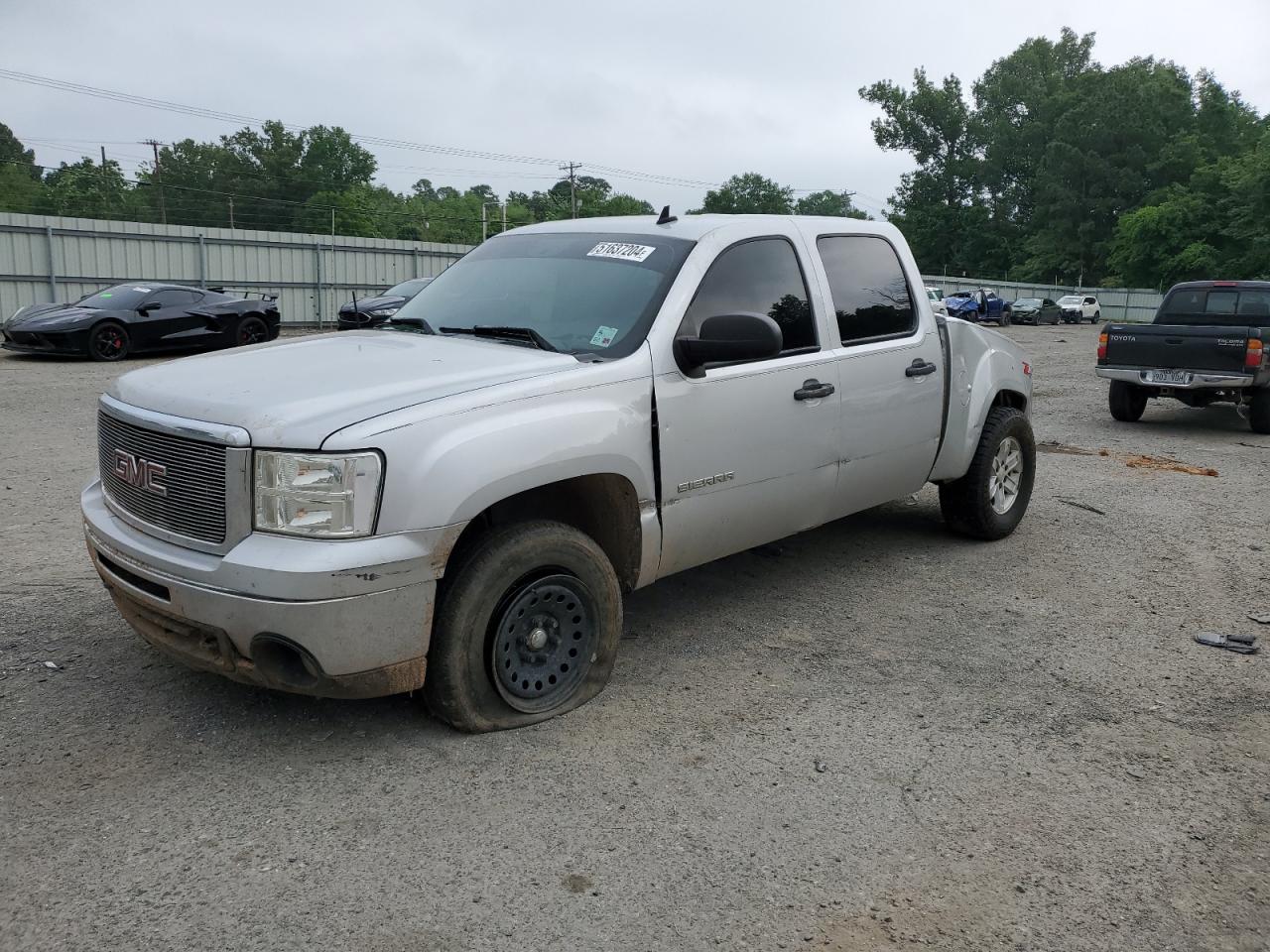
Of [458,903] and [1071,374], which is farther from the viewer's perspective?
[1071,374]

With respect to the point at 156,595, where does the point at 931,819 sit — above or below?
below

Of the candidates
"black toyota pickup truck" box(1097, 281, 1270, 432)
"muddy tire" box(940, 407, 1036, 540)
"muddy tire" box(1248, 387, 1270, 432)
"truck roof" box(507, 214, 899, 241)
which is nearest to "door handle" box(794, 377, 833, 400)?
"truck roof" box(507, 214, 899, 241)

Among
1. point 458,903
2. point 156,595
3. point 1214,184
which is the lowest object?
point 458,903

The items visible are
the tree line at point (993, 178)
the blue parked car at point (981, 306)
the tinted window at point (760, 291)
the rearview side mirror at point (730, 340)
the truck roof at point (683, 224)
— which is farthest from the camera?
the tree line at point (993, 178)

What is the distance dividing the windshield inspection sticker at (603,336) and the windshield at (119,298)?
15001 mm

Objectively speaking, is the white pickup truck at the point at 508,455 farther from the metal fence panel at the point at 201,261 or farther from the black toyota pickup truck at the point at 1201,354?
the metal fence panel at the point at 201,261

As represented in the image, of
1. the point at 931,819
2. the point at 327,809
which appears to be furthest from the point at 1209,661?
the point at 327,809

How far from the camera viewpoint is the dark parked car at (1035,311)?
45.6 meters

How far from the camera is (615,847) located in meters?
3.07

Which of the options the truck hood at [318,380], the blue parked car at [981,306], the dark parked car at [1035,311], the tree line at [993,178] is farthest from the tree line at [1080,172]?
the truck hood at [318,380]

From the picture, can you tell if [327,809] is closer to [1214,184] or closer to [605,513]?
[605,513]

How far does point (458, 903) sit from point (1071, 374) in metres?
18.7

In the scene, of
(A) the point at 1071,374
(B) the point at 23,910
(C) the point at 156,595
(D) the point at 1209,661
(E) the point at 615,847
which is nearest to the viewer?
(B) the point at 23,910

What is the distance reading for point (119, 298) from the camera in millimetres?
16953
